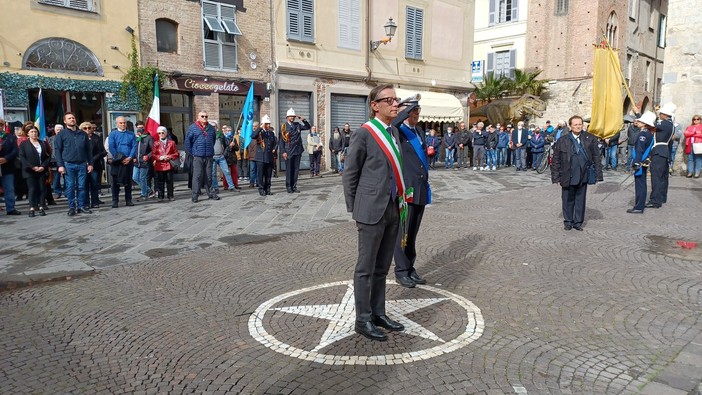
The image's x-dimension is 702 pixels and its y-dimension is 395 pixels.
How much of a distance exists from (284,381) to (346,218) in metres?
6.05

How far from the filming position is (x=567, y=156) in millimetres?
7848

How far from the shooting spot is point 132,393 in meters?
3.10

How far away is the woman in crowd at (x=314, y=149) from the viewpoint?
17625 millimetres

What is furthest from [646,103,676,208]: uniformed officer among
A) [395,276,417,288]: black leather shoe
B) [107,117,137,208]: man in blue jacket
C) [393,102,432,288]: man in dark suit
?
[107,117,137,208]: man in blue jacket

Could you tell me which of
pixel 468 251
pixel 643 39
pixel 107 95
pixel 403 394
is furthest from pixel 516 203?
pixel 643 39

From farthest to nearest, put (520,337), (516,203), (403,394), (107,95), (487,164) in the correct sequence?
(487,164) < (107,95) < (516,203) < (520,337) < (403,394)

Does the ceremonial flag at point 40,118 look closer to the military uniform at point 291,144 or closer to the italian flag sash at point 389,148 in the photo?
the military uniform at point 291,144

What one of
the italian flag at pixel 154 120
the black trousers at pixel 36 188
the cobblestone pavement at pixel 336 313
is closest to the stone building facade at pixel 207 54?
the italian flag at pixel 154 120

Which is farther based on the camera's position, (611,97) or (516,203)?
(516,203)

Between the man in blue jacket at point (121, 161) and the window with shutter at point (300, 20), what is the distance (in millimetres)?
9149

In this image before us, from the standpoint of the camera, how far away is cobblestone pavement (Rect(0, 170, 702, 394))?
10.8 feet

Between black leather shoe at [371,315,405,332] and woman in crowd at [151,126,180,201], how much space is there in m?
8.55

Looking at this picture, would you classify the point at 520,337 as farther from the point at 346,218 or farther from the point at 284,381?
the point at 346,218

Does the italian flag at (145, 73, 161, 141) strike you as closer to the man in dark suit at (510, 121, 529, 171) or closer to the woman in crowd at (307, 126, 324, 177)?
the woman in crowd at (307, 126, 324, 177)
